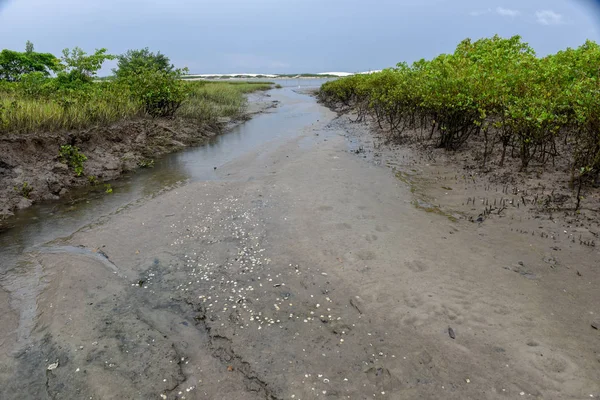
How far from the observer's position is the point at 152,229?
7402 millimetres

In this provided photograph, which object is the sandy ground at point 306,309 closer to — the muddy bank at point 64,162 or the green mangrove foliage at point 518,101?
the green mangrove foliage at point 518,101

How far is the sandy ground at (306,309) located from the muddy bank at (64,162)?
11.0 ft

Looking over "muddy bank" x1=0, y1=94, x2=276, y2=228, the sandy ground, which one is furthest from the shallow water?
the sandy ground

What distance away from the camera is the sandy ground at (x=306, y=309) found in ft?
12.1

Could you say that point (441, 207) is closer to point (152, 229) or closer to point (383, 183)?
point (383, 183)

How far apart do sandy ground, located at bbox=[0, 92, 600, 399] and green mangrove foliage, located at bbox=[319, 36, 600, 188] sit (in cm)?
254

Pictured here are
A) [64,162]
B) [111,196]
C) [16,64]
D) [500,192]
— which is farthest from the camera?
[16,64]

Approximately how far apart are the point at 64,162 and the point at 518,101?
12.4m

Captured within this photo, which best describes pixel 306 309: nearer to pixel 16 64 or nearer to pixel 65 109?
pixel 65 109

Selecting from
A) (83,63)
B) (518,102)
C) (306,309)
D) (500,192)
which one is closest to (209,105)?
(83,63)

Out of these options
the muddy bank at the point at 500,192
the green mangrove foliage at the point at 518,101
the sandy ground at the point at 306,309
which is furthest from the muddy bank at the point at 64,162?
the green mangrove foliage at the point at 518,101

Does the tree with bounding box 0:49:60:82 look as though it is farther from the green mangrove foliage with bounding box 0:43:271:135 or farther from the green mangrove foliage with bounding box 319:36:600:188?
the green mangrove foliage with bounding box 319:36:600:188

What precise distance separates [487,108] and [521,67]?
1359 mm

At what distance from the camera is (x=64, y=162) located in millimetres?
11000
